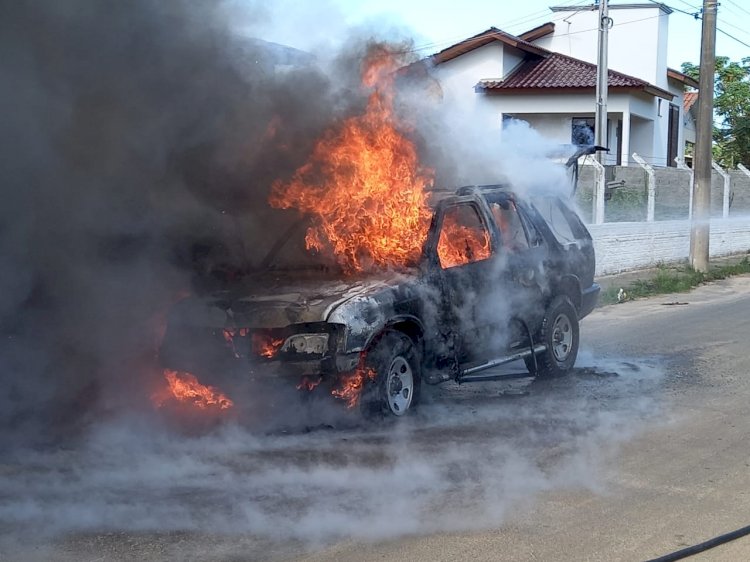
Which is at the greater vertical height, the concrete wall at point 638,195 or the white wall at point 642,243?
the concrete wall at point 638,195

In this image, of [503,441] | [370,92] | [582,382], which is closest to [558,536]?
[503,441]

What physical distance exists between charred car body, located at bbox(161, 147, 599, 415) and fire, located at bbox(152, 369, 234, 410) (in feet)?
0.32

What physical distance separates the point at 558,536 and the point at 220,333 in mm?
2949

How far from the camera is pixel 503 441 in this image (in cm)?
645

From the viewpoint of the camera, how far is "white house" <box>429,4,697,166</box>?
97.3ft

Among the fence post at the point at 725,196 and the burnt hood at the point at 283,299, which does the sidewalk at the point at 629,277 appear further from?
the burnt hood at the point at 283,299

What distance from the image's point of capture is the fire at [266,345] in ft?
21.0

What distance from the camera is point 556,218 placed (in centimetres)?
917

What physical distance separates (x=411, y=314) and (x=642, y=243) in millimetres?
13851

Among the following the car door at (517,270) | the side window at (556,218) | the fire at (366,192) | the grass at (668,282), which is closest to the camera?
the fire at (366,192)

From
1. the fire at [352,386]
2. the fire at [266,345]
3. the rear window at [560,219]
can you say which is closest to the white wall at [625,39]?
the rear window at [560,219]

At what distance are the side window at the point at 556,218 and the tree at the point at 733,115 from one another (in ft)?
120

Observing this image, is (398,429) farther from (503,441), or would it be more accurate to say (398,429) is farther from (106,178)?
(106,178)

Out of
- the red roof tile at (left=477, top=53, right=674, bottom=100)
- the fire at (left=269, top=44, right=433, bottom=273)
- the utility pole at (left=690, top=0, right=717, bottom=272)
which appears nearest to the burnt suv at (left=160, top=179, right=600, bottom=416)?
the fire at (left=269, top=44, right=433, bottom=273)
